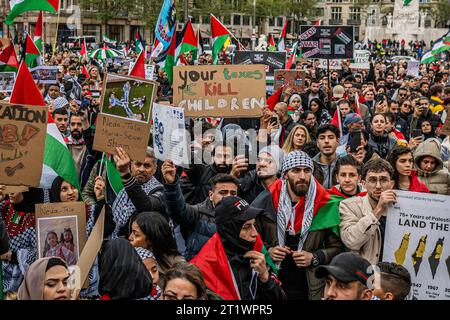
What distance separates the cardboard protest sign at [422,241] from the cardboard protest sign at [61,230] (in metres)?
1.98

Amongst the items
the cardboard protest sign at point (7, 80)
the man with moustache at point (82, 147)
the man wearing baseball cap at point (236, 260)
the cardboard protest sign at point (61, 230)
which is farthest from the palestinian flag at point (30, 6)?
the man wearing baseball cap at point (236, 260)

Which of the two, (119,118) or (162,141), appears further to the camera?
(162,141)

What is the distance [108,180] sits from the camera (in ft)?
18.6

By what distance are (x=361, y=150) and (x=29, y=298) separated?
5.02 metres

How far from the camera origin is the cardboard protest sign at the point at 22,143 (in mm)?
5070

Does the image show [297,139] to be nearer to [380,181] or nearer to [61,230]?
[380,181]

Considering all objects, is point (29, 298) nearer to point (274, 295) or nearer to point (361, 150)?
point (274, 295)

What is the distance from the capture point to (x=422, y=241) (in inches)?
180

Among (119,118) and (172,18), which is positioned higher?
(172,18)

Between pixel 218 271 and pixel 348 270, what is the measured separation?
833 mm

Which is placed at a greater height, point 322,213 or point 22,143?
point 22,143

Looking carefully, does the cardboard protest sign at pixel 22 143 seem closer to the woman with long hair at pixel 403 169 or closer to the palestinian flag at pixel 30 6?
the woman with long hair at pixel 403 169

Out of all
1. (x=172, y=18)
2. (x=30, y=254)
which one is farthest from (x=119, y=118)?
(x=172, y=18)

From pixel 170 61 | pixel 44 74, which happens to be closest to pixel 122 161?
pixel 170 61
